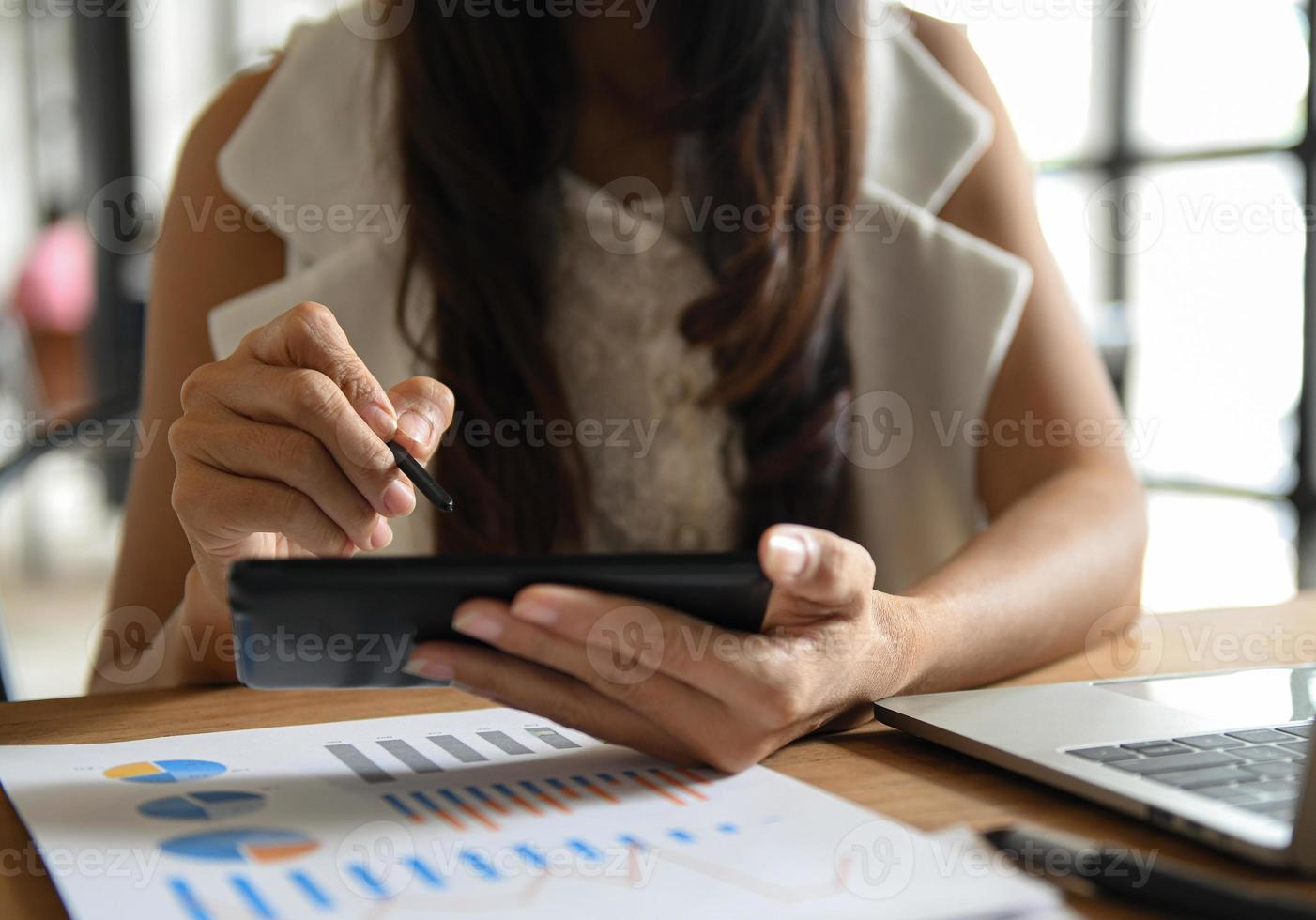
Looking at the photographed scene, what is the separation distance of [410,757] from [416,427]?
17 cm

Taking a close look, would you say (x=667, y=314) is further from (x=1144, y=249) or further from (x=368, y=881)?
(x=1144, y=249)

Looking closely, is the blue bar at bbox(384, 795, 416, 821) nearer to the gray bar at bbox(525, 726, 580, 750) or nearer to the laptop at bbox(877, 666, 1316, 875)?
the gray bar at bbox(525, 726, 580, 750)

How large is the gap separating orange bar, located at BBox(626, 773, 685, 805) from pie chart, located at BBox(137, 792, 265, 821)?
146 mm

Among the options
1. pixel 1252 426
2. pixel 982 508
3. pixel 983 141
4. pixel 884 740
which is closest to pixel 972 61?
pixel 983 141

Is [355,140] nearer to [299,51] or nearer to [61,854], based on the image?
[299,51]

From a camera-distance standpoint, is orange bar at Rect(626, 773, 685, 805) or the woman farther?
the woman

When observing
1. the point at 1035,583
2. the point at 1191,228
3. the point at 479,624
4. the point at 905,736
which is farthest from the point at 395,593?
the point at 1191,228

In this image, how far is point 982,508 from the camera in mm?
1100

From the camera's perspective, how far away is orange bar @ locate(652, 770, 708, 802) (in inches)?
18.5

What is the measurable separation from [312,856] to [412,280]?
74 cm

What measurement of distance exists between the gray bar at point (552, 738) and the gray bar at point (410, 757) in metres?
0.06

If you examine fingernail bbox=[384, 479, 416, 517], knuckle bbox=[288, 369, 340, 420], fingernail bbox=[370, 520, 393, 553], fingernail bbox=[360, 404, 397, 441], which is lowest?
fingernail bbox=[370, 520, 393, 553]

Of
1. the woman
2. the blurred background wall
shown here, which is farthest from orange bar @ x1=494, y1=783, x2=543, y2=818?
the blurred background wall

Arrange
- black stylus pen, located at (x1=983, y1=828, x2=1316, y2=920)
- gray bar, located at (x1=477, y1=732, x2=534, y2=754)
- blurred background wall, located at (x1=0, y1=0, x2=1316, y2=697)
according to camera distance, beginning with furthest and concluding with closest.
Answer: blurred background wall, located at (x1=0, y1=0, x2=1316, y2=697) < gray bar, located at (x1=477, y1=732, x2=534, y2=754) < black stylus pen, located at (x1=983, y1=828, x2=1316, y2=920)
